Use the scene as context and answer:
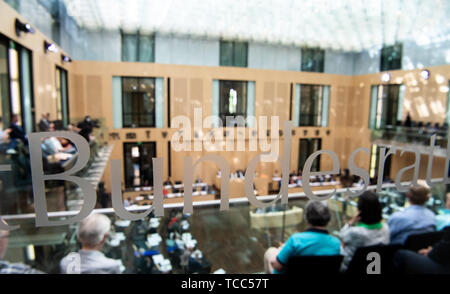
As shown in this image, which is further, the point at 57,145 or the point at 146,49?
the point at 146,49

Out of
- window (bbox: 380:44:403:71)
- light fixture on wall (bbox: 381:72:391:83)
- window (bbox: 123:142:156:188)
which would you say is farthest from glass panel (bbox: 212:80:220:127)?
light fixture on wall (bbox: 381:72:391:83)

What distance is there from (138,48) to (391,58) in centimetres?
225

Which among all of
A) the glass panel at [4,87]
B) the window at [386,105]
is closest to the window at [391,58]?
the window at [386,105]

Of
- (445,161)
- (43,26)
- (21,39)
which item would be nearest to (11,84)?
(21,39)

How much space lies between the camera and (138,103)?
8.43 feet

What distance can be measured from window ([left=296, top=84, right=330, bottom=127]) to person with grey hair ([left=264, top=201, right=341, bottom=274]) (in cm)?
48

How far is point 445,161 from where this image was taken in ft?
5.07

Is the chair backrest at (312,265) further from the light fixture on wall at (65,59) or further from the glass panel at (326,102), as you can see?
the light fixture on wall at (65,59)

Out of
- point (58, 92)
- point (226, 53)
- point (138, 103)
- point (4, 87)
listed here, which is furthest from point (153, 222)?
point (58, 92)

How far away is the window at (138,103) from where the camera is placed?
7.82 feet

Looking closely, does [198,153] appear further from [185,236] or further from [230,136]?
[185,236]

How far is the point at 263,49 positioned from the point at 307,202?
1.47 meters

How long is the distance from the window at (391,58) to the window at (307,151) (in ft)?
4.56

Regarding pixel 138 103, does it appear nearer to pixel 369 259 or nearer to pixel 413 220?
pixel 369 259
